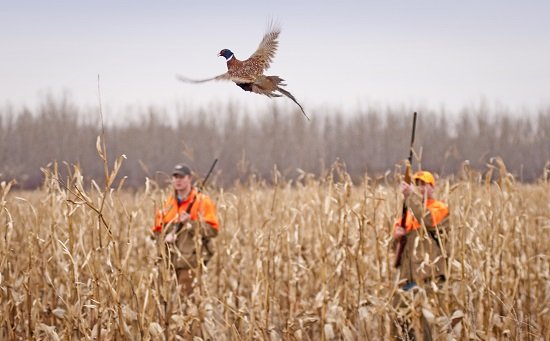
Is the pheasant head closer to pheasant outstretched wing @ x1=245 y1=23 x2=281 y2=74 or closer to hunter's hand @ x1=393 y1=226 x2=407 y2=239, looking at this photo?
pheasant outstretched wing @ x1=245 y1=23 x2=281 y2=74

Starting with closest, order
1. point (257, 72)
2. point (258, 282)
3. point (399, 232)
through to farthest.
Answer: point (257, 72) → point (258, 282) → point (399, 232)

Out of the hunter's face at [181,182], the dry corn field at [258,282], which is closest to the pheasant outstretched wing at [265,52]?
the dry corn field at [258,282]

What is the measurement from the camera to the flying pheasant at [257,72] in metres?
0.96

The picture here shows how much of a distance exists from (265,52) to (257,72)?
152 mm

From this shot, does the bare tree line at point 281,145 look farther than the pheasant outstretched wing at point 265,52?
Yes

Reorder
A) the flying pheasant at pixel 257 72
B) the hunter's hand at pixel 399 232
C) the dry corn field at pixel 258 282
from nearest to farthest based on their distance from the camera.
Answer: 1. the flying pheasant at pixel 257 72
2. the dry corn field at pixel 258 282
3. the hunter's hand at pixel 399 232

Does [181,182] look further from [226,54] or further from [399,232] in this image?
[226,54]

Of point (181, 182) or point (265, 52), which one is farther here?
point (181, 182)

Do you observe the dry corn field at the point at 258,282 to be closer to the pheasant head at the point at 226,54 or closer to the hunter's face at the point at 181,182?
the hunter's face at the point at 181,182

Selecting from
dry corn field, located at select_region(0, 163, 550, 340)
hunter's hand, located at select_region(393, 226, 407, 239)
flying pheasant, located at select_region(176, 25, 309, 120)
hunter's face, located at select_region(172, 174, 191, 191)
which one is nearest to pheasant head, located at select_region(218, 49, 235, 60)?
flying pheasant, located at select_region(176, 25, 309, 120)

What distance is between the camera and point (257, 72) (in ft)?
3.39

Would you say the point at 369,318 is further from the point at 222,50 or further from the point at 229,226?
the point at 229,226

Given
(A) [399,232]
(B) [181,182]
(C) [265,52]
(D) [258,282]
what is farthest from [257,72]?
(B) [181,182]

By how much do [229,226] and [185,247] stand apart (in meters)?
3.13
